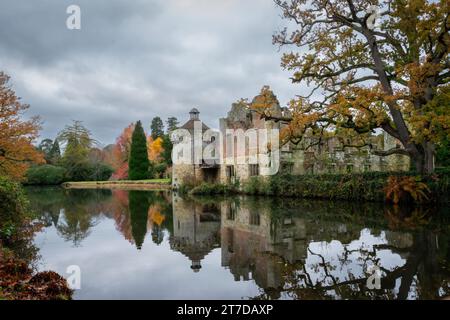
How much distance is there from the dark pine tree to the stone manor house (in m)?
16.9

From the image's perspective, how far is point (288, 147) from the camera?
23.5m

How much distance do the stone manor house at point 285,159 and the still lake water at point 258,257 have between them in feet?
37.1

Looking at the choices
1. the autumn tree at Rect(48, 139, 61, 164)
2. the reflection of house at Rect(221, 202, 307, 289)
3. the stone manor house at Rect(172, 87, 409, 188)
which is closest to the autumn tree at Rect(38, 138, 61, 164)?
the autumn tree at Rect(48, 139, 61, 164)

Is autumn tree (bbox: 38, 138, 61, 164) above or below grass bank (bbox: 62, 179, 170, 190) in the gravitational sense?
above

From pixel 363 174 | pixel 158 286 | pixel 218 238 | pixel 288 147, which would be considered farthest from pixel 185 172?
pixel 158 286

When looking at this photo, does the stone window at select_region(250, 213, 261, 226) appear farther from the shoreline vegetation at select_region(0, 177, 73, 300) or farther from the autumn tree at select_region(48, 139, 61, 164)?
the autumn tree at select_region(48, 139, 61, 164)

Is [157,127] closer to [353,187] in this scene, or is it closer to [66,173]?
[66,173]

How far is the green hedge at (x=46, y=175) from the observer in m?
49.1

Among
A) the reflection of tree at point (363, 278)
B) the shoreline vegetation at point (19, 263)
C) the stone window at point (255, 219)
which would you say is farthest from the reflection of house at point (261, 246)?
the shoreline vegetation at point (19, 263)

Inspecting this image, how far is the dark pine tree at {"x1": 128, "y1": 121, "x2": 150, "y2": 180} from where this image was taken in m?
45.8

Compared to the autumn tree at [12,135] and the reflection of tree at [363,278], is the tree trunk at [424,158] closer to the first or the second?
the reflection of tree at [363,278]

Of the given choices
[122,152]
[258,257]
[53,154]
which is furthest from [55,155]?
[258,257]

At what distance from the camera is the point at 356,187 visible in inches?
702

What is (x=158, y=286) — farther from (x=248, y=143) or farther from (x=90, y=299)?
(x=248, y=143)
